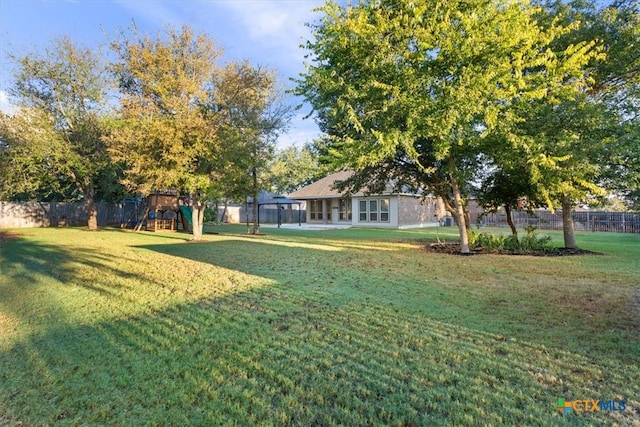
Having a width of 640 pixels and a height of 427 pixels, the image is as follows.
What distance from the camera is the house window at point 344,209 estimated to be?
26422mm

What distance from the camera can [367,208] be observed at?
24.5m

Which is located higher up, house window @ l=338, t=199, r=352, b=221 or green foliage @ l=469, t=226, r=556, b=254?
house window @ l=338, t=199, r=352, b=221

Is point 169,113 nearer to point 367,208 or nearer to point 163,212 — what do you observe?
point 163,212

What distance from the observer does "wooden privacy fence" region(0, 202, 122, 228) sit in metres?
21.8

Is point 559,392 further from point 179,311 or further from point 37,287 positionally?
point 37,287

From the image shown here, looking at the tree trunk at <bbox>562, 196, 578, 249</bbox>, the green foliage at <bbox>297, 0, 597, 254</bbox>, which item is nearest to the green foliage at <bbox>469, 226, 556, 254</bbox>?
the tree trunk at <bbox>562, 196, 578, 249</bbox>

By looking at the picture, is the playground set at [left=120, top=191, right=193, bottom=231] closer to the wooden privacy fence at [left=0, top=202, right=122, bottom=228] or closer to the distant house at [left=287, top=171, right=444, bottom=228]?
the wooden privacy fence at [left=0, top=202, right=122, bottom=228]

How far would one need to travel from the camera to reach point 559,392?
2.57 m

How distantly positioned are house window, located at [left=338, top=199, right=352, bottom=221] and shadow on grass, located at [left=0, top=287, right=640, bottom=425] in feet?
73.4

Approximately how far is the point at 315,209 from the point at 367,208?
6200 mm

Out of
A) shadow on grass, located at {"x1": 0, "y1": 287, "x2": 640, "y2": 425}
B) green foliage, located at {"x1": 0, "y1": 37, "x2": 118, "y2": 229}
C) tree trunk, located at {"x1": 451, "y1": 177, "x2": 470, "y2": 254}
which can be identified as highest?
green foliage, located at {"x1": 0, "y1": 37, "x2": 118, "y2": 229}

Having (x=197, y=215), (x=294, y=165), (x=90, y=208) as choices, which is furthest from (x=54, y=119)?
(x=294, y=165)

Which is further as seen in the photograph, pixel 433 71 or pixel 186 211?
pixel 186 211

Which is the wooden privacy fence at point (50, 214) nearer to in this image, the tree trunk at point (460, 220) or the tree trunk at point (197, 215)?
the tree trunk at point (197, 215)
